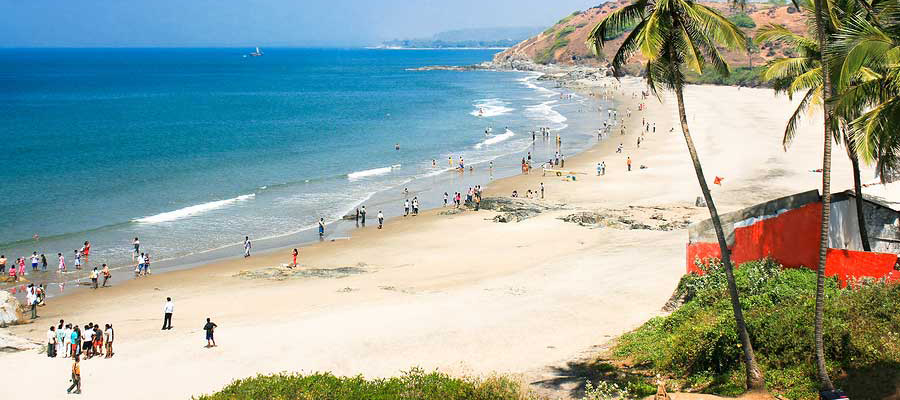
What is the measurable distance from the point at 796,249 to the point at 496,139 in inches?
1867

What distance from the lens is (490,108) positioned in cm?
8781

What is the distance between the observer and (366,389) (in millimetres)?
10914

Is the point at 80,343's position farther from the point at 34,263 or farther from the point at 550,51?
the point at 550,51

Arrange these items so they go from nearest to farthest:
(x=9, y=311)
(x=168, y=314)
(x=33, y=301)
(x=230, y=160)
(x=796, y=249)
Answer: (x=796, y=249) → (x=168, y=314) → (x=9, y=311) → (x=33, y=301) → (x=230, y=160)

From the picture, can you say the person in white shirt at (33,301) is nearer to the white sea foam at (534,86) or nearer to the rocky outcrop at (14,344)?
the rocky outcrop at (14,344)

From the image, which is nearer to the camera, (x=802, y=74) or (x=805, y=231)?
(x=802, y=74)

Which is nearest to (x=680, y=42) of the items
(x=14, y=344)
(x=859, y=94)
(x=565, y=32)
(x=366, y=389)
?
(x=859, y=94)

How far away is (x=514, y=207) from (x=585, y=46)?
92.7 meters

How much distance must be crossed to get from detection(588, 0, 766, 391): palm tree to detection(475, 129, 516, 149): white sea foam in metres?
46.4

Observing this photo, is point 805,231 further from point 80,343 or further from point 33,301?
point 33,301

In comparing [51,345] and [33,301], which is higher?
[51,345]

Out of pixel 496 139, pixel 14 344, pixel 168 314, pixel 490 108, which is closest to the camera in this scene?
pixel 14 344

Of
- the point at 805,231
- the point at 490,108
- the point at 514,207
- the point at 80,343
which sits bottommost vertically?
the point at 80,343

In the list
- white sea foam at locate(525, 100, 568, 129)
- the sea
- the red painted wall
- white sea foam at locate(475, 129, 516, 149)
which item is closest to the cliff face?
the sea
